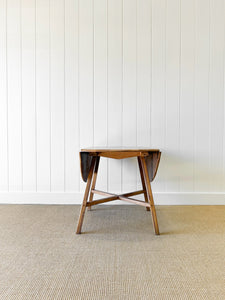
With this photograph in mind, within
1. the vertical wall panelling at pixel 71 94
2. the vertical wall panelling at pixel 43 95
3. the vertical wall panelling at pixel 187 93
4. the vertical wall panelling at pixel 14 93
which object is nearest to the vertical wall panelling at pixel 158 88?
the vertical wall panelling at pixel 187 93

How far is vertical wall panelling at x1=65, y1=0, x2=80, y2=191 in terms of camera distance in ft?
6.91

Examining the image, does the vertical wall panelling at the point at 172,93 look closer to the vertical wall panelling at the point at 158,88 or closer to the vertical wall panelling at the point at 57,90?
the vertical wall panelling at the point at 158,88

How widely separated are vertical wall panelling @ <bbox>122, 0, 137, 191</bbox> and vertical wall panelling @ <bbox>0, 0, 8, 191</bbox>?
3.33 ft

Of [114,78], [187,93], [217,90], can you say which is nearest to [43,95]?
[114,78]

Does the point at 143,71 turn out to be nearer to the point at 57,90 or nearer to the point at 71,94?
the point at 71,94

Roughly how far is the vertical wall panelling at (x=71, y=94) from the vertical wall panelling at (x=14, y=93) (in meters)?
0.41

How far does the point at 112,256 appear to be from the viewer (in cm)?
118

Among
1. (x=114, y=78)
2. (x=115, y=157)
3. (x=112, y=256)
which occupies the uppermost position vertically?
(x=114, y=78)

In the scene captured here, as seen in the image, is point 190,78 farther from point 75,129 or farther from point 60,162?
point 60,162

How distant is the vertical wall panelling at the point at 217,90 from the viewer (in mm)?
2078

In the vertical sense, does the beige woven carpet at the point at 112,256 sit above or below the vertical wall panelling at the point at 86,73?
below

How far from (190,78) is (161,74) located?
24 cm

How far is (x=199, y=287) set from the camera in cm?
93

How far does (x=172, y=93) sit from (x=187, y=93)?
0.12 metres
